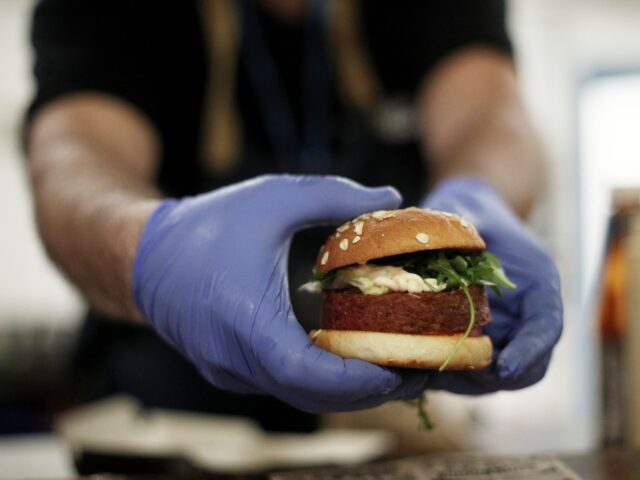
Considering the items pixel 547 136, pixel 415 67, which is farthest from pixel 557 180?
pixel 415 67

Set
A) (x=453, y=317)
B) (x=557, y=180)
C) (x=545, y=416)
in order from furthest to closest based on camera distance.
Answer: (x=557, y=180), (x=545, y=416), (x=453, y=317)

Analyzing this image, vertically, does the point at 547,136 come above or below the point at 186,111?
below

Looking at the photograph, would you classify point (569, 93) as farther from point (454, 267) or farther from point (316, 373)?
point (316, 373)

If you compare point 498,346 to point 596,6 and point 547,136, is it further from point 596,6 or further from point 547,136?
point 596,6

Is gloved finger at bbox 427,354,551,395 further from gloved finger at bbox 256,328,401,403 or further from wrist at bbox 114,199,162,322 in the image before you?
wrist at bbox 114,199,162,322

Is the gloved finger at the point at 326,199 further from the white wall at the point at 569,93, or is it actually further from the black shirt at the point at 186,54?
the white wall at the point at 569,93

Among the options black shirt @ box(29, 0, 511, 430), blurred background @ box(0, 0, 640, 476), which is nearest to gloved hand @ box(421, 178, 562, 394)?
black shirt @ box(29, 0, 511, 430)

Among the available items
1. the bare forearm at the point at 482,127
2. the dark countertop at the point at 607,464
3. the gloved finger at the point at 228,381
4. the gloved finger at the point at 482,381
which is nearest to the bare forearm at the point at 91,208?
the gloved finger at the point at 228,381
